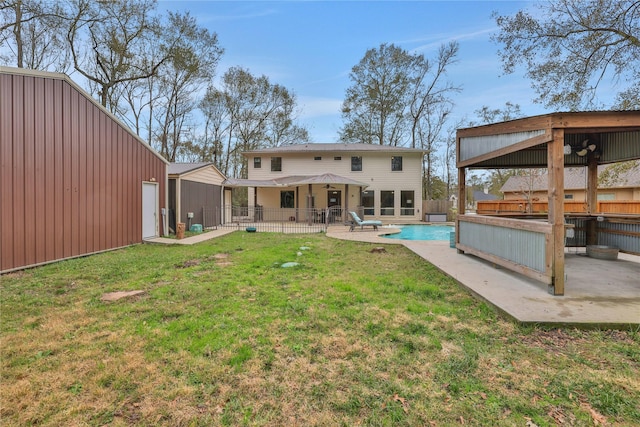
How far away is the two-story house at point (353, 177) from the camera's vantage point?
1995 cm

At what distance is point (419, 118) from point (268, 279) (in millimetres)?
24787

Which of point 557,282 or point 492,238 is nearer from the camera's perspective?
point 557,282

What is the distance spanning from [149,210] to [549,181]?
11.0 m

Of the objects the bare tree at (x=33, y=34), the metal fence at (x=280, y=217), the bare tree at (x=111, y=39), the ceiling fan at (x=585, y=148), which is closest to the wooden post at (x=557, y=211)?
the ceiling fan at (x=585, y=148)

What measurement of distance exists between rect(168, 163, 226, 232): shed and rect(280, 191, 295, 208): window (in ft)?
15.2

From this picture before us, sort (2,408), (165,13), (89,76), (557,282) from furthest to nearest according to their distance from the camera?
(165,13) < (89,76) < (557,282) < (2,408)

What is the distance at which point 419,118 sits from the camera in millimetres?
25875

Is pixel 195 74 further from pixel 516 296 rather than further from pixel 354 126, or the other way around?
pixel 516 296

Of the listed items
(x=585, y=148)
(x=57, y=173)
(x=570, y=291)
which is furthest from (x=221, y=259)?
(x=585, y=148)

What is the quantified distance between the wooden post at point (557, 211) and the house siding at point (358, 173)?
15776 mm

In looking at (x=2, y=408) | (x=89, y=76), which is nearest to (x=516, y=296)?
(x=2, y=408)

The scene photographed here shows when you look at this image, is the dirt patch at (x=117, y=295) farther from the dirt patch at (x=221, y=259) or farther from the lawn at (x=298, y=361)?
the dirt patch at (x=221, y=259)

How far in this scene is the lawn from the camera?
1.93 meters

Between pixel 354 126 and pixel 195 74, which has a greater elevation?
pixel 195 74
